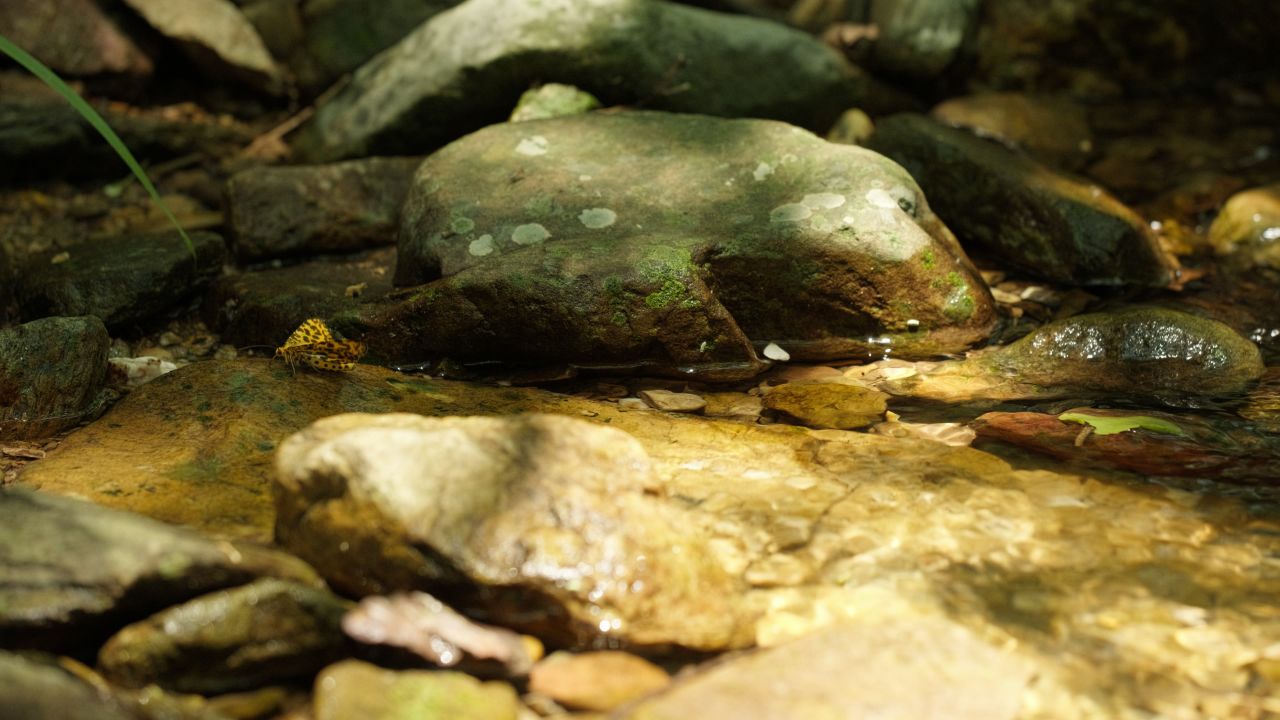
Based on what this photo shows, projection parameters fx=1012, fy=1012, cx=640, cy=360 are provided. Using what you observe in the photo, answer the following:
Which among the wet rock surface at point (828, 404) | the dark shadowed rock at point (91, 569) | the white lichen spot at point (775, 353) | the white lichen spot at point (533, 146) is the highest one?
the white lichen spot at point (533, 146)

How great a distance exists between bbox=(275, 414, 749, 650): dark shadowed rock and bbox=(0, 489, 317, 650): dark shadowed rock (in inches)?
7.0

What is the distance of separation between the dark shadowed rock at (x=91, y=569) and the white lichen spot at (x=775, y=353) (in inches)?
85.1

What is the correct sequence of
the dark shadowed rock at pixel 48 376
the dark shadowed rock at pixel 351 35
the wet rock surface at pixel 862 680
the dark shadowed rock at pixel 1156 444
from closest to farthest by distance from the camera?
the wet rock surface at pixel 862 680
the dark shadowed rock at pixel 1156 444
the dark shadowed rock at pixel 48 376
the dark shadowed rock at pixel 351 35

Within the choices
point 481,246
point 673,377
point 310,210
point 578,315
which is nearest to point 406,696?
point 578,315

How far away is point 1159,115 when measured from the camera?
21.3 ft

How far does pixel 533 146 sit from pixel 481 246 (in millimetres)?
779

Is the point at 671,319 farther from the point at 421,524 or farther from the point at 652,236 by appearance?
the point at 421,524

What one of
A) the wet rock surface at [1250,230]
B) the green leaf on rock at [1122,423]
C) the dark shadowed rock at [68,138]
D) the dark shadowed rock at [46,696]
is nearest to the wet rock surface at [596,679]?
the dark shadowed rock at [46,696]

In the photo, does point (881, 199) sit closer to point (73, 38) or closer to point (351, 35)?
point (351, 35)

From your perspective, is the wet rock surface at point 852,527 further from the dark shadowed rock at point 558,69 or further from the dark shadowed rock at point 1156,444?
the dark shadowed rock at point 558,69

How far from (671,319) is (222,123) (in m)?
3.84

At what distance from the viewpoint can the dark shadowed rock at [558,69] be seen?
17.1 ft

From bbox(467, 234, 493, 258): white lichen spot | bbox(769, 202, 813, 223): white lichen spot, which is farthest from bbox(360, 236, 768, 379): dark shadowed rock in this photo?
bbox(769, 202, 813, 223): white lichen spot

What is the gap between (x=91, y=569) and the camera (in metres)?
2.05
